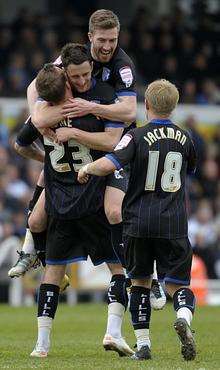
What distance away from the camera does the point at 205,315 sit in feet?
54.0

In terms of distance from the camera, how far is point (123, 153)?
9.21 meters

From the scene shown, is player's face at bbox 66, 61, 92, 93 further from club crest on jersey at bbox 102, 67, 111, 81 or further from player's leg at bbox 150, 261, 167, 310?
player's leg at bbox 150, 261, 167, 310

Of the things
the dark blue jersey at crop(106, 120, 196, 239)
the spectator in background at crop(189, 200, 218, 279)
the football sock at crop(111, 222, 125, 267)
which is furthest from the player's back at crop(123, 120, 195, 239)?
the spectator in background at crop(189, 200, 218, 279)

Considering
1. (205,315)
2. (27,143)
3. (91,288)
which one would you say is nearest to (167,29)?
(91,288)

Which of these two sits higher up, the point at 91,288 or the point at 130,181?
the point at 130,181

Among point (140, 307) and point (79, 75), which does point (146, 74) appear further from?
point (140, 307)

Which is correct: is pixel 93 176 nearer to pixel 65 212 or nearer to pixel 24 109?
pixel 65 212

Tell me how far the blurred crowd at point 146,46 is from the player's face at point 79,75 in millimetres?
13107

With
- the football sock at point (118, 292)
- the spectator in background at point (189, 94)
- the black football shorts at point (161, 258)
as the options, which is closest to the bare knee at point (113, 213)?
the black football shorts at point (161, 258)

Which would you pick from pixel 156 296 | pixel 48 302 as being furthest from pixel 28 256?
pixel 156 296

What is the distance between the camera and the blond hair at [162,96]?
364 inches

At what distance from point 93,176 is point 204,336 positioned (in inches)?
131

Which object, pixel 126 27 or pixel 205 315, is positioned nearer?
pixel 205 315

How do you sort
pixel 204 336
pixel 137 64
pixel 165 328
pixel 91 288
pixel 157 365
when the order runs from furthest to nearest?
pixel 137 64
pixel 91 288
pixel 165 328
pixel 204 336
pixel 157 365
